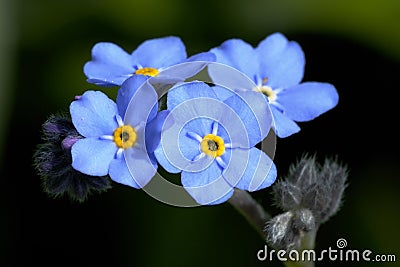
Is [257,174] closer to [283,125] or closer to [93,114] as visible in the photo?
[283,125]

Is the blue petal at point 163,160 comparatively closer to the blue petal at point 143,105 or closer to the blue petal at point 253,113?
the blue petal at point 143,105

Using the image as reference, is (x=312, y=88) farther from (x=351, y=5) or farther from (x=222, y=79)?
(x=351, y=5)

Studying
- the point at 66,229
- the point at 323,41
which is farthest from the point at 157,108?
the point at 323,41

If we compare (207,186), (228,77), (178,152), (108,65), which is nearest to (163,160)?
(178,152)

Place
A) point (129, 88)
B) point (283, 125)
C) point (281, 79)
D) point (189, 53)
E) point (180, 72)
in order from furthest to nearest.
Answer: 1. point (189, 53)
2. point (281, 79)
3. point (283, 125)
4. point (180, 72)
5. point (129, 88)

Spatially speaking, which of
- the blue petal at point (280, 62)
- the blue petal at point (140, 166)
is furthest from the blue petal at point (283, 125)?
the blue petal at point (140, 166)

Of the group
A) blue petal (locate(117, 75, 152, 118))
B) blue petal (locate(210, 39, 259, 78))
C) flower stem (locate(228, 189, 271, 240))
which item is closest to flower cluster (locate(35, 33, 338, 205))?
blue petal (locate(117, 75, 152, 118))
